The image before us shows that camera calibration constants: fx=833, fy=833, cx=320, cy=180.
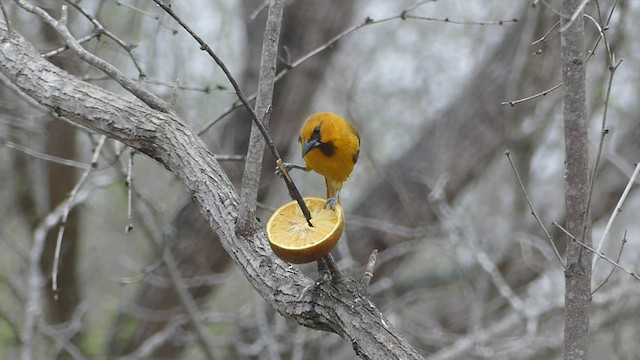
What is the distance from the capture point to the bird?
3.84 metres

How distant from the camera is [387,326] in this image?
102 inches

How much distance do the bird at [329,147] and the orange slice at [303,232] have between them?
39.6 inches

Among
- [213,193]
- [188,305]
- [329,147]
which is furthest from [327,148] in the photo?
[188,305]

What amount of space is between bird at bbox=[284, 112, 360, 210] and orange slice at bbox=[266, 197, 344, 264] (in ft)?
3.30

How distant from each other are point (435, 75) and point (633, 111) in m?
2.22

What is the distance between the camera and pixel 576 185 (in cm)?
250

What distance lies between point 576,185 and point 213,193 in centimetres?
120

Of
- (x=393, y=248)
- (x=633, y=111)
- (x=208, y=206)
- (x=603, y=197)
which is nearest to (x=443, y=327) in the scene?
(x=393, y=248)

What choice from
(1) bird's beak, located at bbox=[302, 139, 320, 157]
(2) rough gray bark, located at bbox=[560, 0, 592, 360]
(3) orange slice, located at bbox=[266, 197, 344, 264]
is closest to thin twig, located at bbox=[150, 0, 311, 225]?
(3) orange slice, located at bbox=[266, 197, 344, 264]

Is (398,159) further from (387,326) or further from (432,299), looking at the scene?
(387,326)

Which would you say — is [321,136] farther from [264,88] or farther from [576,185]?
[576,185]

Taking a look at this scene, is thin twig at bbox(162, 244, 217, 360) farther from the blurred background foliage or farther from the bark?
the bark

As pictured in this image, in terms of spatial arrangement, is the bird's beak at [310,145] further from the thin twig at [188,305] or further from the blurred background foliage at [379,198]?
the thin twig at [188,305]

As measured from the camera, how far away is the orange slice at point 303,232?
2.47m
